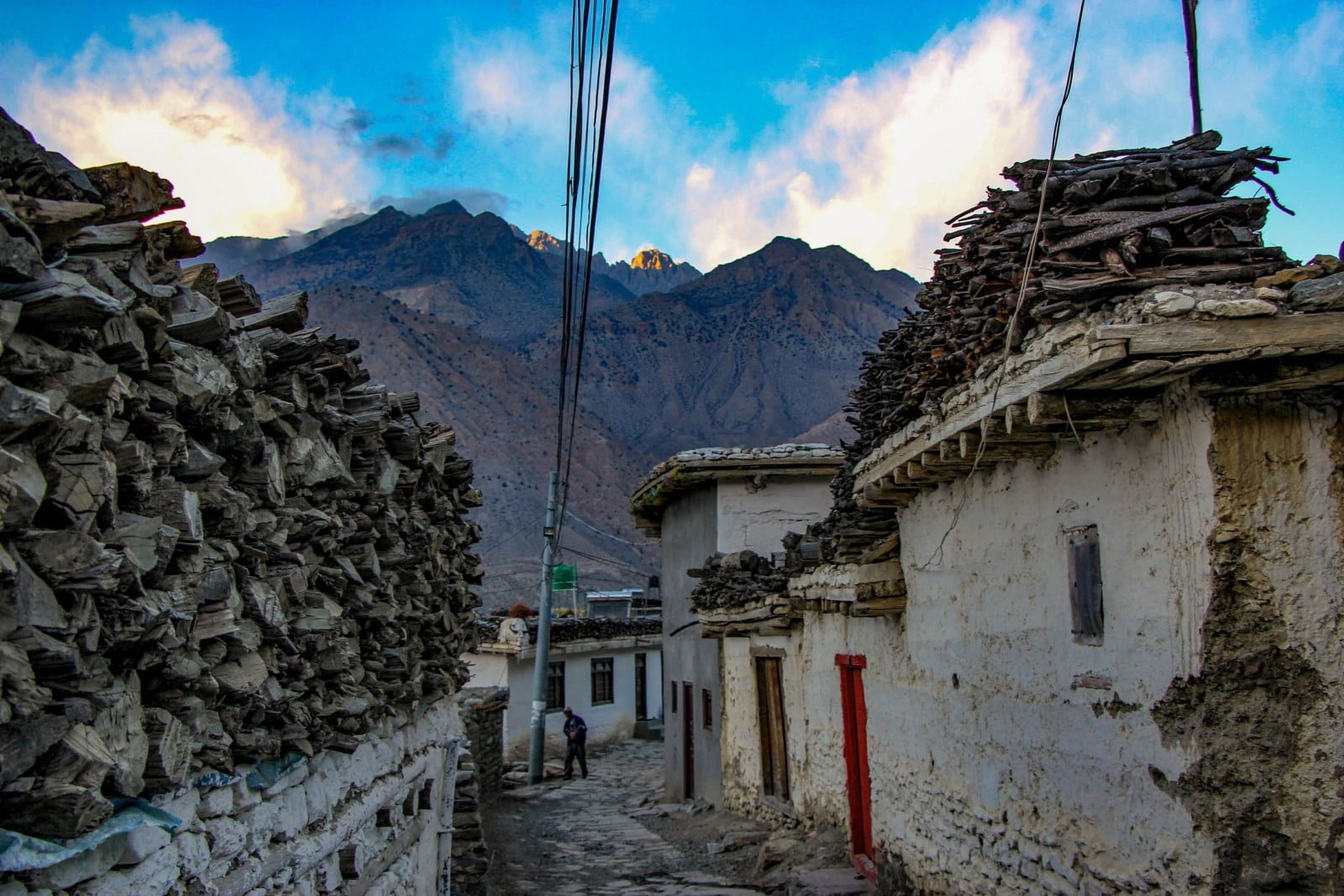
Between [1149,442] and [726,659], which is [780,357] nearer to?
[726,659]

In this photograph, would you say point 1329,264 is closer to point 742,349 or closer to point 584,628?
point 584,628

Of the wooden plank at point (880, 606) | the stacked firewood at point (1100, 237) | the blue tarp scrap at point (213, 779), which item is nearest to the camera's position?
the blue tarp scrap at point (213, 779)

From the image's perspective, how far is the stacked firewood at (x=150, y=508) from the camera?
8.52 feet

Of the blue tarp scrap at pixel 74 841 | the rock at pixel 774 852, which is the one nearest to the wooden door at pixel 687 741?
the rock at pixel 774 852

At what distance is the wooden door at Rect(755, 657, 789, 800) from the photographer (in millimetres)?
12914

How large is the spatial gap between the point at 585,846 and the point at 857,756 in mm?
5199

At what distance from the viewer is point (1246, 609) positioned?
4539 millimetres

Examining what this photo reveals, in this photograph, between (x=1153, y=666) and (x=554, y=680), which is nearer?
(x=1153, y=666)

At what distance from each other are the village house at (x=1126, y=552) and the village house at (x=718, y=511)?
7481 millimetres

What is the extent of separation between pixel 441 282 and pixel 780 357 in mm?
30097

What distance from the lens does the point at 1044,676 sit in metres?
6.15

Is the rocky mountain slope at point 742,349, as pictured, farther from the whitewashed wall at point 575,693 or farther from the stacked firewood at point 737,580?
the stacked firewood at point 737,580

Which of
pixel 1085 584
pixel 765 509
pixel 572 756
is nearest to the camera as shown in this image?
pixel 1085 584

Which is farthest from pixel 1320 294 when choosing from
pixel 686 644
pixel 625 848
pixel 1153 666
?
pixel 686 644
